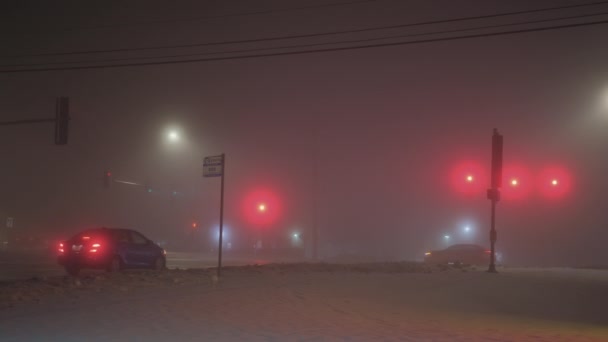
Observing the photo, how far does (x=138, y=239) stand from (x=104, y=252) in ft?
7.60

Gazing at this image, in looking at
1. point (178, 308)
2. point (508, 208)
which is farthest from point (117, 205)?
point (178, 308)

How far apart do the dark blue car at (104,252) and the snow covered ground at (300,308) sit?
2.87 meters

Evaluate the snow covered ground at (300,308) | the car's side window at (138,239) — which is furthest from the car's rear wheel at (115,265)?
the snow covered ground at (300,308)

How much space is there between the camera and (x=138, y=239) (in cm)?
2175

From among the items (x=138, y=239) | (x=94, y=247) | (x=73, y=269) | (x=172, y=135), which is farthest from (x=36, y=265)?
(x=172, y=135)

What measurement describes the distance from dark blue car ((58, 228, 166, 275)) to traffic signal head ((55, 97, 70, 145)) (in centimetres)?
469

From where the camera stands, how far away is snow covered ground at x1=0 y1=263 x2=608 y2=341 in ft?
30.3

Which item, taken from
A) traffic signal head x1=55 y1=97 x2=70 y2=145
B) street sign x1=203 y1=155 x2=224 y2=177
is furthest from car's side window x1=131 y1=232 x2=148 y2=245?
street sign x1=203 y1=155 x2=224 y2=177

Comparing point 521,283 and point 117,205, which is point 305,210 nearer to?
point 117,205

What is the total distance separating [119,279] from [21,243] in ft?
142

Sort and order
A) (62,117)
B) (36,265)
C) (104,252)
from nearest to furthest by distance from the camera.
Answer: (104,252) → (62,117) → (36,265)

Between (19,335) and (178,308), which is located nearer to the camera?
(19,335)

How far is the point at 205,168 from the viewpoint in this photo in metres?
17.3

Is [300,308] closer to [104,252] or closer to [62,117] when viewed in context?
[104,252]
